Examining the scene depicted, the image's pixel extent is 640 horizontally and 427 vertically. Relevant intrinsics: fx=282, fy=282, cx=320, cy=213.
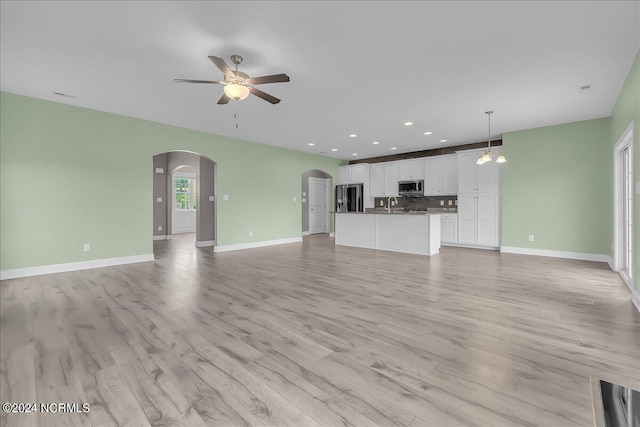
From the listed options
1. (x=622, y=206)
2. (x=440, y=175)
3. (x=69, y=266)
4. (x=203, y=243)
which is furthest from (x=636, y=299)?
(x=203, y=243)

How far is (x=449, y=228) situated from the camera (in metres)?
7.41

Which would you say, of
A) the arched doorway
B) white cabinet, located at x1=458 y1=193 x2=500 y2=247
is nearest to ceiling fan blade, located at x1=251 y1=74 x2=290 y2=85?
the arched doorway

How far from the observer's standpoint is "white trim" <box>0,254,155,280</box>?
4.13 meters

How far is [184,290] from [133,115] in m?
→ 3.56

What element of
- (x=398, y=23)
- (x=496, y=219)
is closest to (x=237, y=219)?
(x=398, y=23)

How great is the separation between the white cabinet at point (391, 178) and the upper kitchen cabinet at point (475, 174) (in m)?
1.89

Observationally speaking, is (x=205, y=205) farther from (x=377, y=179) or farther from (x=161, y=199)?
(x=377, y=179)

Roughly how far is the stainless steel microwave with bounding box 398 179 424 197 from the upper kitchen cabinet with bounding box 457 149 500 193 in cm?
113

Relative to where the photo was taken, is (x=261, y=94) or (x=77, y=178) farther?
(x=77, y=178)

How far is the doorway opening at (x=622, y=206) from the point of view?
3998 mm

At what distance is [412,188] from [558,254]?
360cm

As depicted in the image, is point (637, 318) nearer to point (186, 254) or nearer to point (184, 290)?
point (184, 290)

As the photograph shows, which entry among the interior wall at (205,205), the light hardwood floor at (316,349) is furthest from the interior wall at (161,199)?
the light hardwood floor at (316,349)

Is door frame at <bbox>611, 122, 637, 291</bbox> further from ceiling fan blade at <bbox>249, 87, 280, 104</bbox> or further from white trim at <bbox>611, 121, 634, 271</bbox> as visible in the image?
ceiling fan blade at <bbox>249, 87, 280, 104</bbox>
